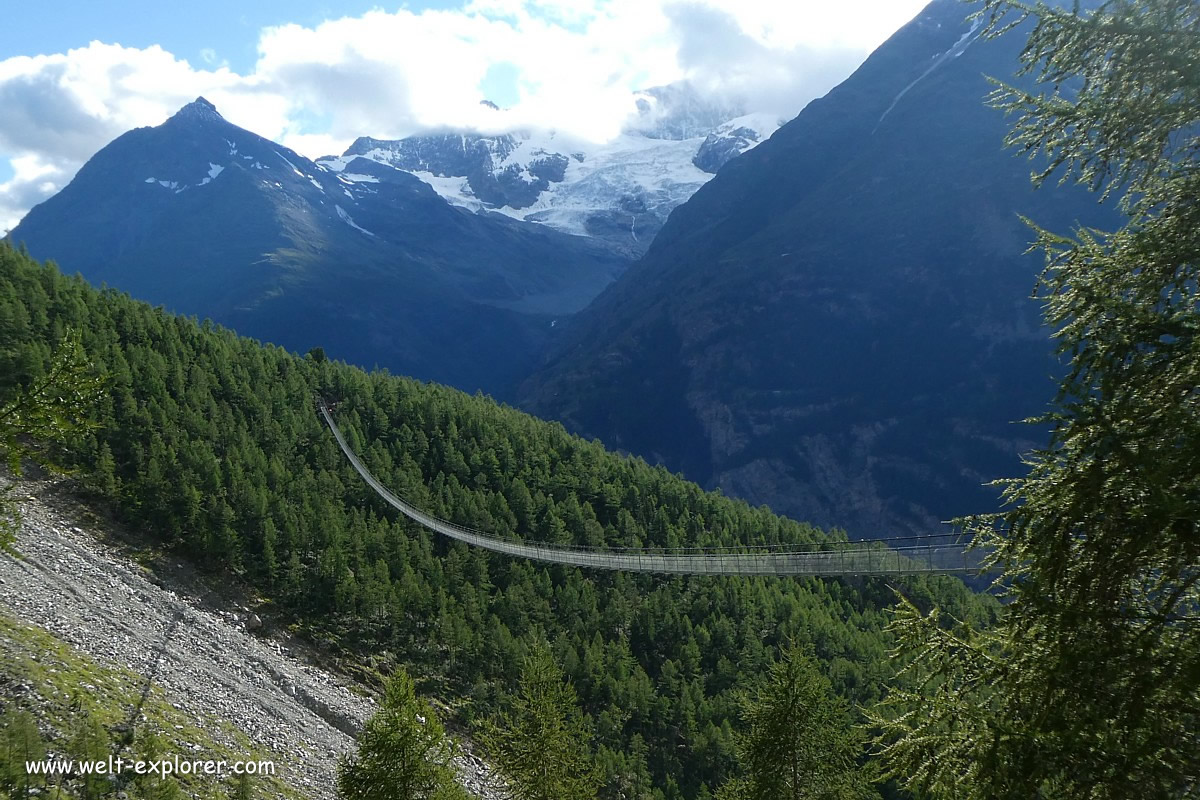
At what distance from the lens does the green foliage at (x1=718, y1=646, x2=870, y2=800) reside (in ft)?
58.6

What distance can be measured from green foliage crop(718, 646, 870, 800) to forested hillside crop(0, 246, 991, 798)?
15.5 m

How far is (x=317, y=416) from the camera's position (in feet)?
250

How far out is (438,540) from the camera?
63469 millimetres

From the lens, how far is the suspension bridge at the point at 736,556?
22109 mm

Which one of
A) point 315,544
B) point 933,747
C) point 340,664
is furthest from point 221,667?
point 933,747

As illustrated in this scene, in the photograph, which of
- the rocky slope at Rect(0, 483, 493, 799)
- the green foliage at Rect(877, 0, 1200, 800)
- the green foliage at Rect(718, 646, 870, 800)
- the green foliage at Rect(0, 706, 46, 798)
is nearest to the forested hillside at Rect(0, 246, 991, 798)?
the rocky slope at Rect(0, 483, 493, 799)

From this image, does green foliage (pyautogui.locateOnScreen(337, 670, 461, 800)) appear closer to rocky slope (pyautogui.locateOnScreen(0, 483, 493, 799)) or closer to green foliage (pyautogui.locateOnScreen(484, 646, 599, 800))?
green foliage (pyautogui.locateOnScreen(484, 646, 599, 800))

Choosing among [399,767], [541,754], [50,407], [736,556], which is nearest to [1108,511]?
[50,407]

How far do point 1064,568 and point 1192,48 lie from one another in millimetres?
4315

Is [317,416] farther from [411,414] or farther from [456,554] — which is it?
[456,554]

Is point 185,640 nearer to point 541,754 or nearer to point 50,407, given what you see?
point 541,754

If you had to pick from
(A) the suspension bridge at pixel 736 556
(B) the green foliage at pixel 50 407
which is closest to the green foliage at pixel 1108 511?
(A) the suspension bridge at pixel 736 556

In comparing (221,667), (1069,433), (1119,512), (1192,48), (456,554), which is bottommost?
(221,667)

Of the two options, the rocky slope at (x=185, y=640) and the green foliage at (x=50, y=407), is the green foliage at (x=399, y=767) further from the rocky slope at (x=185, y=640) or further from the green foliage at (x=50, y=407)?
the green foliage at (x=50, y=407)
